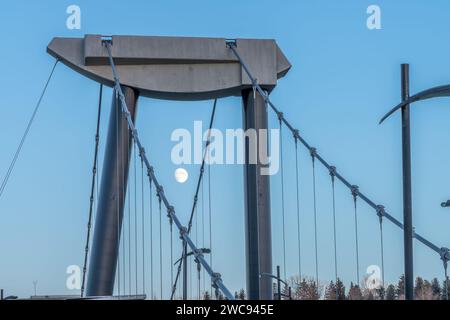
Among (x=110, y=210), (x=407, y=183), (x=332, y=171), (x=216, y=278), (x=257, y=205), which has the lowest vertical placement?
(x=216, y=278)

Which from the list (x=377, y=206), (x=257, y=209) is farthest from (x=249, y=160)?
(x=377, y=206)

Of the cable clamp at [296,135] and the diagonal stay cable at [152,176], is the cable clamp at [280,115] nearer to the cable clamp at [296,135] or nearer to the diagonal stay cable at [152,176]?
the cable clamp at [296,135]

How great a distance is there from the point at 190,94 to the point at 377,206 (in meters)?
7.42

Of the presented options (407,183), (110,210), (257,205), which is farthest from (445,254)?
(110,210)

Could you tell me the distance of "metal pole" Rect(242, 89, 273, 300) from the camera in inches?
1170

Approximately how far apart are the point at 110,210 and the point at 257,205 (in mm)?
3681

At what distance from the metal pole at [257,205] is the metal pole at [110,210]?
3.18 m

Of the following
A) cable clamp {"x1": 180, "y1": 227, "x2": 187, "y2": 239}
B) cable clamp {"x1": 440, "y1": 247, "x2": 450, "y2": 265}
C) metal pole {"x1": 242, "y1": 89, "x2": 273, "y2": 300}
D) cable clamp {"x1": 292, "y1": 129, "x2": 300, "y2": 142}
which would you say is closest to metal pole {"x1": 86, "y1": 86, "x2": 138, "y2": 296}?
metal pole {"x1": 242, "y1": 89, "x2": 273, "y2": 300}

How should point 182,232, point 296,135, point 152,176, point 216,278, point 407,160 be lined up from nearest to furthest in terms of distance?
point 407,160 → point 216,278 → point 182,232 → point 152,176 → point 296,135

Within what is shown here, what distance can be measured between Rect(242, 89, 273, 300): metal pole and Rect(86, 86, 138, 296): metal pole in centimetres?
318

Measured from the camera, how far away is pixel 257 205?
96.6ft

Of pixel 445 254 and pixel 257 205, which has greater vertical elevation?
pixel 257 205

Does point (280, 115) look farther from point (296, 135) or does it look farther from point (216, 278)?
point (216, 278)
